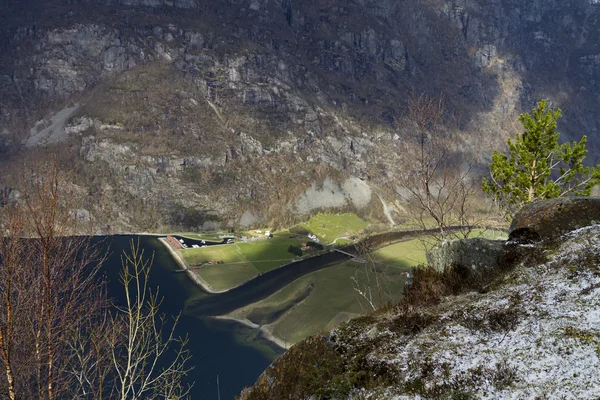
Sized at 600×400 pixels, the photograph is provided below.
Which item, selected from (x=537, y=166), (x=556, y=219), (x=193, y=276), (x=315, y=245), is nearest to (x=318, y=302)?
(x=193, y=276)

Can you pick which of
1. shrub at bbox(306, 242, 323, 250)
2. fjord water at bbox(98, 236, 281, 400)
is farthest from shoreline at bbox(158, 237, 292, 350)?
shrub at bbox(306, 242, 323, 250)

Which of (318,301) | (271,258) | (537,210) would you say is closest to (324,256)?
(271,258)

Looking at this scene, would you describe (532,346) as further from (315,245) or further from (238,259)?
(315,245)

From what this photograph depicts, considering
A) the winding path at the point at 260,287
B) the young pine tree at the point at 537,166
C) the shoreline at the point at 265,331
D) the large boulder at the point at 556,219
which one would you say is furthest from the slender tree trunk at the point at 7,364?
the shoreline at the point at 265,331

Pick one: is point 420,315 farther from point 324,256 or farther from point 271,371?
point 324,256

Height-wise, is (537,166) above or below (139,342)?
above

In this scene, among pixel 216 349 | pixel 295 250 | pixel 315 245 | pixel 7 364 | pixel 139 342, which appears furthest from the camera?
pixel 315 245

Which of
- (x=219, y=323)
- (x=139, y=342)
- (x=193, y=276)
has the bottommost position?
(x=219, y=323)
